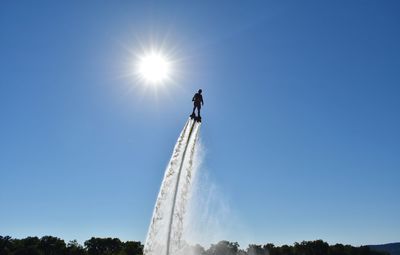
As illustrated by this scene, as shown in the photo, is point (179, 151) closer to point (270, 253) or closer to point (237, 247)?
point (270, 253)

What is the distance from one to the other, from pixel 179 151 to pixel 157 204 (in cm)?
430

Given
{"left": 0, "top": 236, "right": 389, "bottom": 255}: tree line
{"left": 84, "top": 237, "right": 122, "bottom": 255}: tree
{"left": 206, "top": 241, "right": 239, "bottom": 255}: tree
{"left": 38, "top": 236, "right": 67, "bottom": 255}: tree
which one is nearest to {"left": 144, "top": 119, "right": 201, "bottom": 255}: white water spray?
{"left": 0, "top": 236, "right": 389, "bottom": 255}: tree line

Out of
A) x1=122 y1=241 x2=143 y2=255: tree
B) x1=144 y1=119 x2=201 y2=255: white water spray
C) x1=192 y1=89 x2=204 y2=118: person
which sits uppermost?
x1=122 y1=241 x2=143 y2=255: tree

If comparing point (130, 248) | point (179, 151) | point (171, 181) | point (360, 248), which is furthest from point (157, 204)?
point (360, 248)

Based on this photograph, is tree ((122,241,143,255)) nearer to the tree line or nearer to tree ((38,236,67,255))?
the tree line

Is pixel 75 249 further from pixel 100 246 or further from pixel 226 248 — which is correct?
pixel 226 248

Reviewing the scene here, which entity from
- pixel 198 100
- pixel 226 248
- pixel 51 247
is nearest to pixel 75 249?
pixel 51 247

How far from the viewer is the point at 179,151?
88.9 ft

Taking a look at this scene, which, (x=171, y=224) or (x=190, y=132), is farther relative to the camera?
(x=190, y=132)

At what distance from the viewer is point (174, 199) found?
24.0m

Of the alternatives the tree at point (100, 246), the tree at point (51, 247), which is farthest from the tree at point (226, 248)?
the tree at point (51, 247)

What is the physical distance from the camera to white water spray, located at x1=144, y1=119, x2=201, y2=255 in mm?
22719

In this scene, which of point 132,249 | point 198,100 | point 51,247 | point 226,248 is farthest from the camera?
point 226,248

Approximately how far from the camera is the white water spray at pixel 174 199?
22719mm
